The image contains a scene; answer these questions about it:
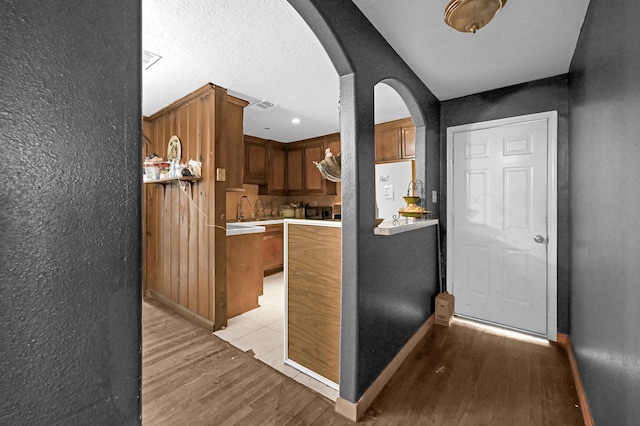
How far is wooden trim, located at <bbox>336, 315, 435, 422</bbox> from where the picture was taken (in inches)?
64.0

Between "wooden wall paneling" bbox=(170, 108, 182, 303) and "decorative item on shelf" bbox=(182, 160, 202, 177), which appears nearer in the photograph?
"decorative item on shelf" bbox=(182, 160, 202, 177)

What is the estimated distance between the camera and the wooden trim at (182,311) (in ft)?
9.21

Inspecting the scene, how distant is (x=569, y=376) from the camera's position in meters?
2.01

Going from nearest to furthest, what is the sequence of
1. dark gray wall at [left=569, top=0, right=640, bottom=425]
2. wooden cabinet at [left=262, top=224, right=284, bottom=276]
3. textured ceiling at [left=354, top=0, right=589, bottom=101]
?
dark gray wall at [left=569, top=0, right=640, bottom=425]
textured ceiling at [left=354, top=0, right=589, bottom=101]
wooden cabinet at [left=262, top=224, right=284, bottom=276]

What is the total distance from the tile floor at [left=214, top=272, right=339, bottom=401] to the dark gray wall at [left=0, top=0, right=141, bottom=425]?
147cm

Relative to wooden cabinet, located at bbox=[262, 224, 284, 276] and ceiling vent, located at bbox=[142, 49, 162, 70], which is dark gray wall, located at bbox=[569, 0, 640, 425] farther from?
wooden cabinet, located at bbox=[262, 224, 284, 276]

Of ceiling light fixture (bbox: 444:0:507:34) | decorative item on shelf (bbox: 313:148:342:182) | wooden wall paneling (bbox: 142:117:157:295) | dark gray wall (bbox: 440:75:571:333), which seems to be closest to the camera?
ceiling light fixture (bbox: 444:0:507:34)

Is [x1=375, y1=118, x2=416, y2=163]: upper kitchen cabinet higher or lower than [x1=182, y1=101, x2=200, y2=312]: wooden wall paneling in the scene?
higher

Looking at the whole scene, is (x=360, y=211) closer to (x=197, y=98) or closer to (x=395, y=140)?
(x=197, y=98)

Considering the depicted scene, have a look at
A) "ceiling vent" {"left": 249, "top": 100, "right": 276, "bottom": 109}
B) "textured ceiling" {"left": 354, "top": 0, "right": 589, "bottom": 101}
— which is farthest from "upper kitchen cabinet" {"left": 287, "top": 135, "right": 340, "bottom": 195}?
"textured ceiling" {"left": 354, "top": 0, "right": 589, "bottom": 101}

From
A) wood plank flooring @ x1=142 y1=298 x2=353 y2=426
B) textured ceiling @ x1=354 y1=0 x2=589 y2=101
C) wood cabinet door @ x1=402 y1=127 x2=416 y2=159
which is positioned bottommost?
wood plank flooring @ x1=142 y1=298 x2=353 y2=426

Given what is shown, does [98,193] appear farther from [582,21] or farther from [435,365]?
[582,21]

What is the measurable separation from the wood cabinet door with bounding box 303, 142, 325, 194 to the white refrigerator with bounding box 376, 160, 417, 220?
152 cm

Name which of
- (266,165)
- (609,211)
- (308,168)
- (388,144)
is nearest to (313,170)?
(308,168)
